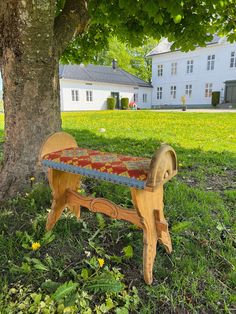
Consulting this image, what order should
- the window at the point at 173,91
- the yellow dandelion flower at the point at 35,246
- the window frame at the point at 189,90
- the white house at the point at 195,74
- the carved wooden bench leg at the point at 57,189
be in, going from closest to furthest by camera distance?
the yellow dandelion flower at the point at 35,246
the carved wooden bench leg at the point at 57,189
the white house at the point at 195,74
the window frame at the point at 189,90
the window at the point at 173,91

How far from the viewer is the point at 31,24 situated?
2600 millimetres

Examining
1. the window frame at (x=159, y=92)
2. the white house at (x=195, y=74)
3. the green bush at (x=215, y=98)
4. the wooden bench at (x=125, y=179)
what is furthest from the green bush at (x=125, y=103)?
the wooden bench at (x=125, y=179)

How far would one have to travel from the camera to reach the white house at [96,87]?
95.2 ft

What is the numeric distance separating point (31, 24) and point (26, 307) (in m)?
2.57

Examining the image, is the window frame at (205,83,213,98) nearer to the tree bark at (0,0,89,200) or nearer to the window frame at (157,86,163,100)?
the window frame at (157,86,163,100)

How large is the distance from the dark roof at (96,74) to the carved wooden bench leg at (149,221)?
2818cm

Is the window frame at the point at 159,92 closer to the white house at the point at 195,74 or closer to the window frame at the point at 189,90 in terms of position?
the white house at the point at 195,74

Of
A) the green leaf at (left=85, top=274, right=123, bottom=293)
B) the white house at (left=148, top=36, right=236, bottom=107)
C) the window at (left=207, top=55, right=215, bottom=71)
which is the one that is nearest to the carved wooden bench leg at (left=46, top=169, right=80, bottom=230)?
the green leaf at (left=85, top=274, right=123, bottom=293)

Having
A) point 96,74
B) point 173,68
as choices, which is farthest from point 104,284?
point 173,68

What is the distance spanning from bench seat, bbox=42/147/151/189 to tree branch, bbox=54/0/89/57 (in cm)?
164

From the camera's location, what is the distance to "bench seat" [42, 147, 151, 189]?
1596 mm

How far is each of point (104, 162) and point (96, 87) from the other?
3155 cm

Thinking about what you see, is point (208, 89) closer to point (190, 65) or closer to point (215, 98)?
point (215, 98)

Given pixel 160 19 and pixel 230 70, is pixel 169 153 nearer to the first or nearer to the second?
pixel 160 19
